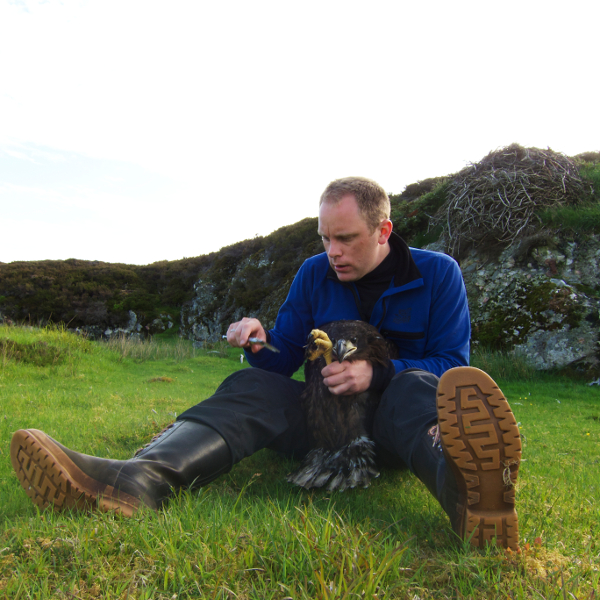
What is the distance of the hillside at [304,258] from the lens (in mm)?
9469

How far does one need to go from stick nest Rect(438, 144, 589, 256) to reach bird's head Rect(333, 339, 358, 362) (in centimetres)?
859

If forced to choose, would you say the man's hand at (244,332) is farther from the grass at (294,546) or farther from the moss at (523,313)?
the moss at (523,313)

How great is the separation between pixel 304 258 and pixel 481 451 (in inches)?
680

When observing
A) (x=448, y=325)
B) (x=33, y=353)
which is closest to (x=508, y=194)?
(x=448, y=325)

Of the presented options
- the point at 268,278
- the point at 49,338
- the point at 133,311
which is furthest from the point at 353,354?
the point at 133,311

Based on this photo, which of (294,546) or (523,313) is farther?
(523,313)

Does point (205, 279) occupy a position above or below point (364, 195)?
above

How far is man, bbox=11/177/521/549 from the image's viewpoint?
5.41 ft

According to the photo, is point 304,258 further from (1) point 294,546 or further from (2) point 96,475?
(1) point 294,546

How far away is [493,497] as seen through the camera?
65.2 inches

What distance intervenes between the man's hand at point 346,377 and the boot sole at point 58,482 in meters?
1.17

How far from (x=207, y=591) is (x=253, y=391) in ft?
4.42

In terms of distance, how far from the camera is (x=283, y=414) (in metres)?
2.70

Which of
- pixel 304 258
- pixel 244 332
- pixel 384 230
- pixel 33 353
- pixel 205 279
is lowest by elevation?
pixel 33 353
